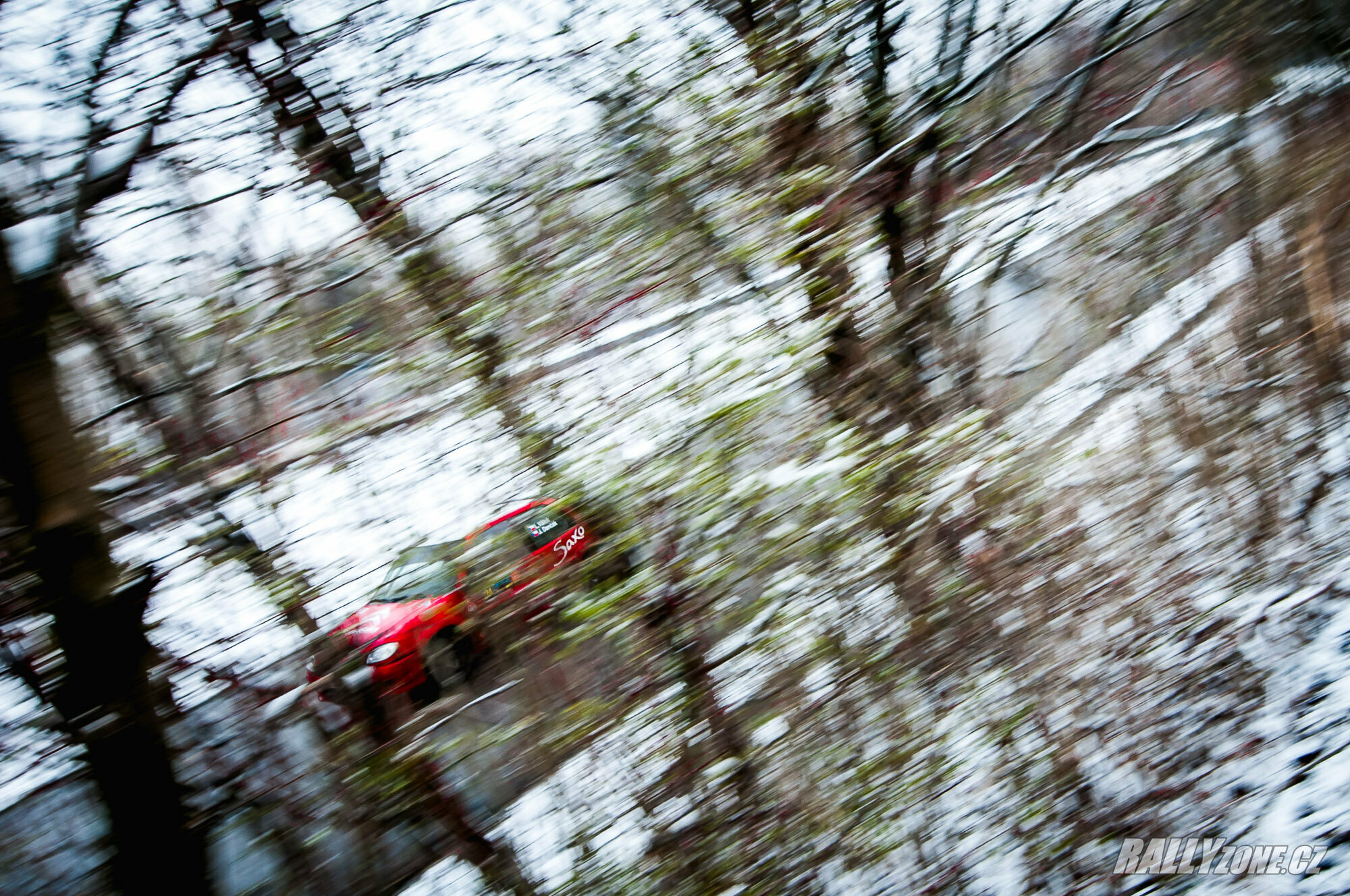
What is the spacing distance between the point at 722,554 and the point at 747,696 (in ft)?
1.46

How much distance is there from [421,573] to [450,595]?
0.33 feet

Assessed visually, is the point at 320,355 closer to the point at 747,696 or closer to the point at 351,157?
the point at 351,157

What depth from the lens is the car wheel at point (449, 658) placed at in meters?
1.87

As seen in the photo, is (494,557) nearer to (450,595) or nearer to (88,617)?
(450,595)

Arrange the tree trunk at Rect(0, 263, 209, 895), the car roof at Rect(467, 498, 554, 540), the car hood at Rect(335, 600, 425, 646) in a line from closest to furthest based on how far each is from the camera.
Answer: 1. the tree trunk at Rect(0, 263, 209, 895)
2. the car hood at Rect(335, 600, 425, 646)
3. the car roof at Rect(467, 498, 554, 540)

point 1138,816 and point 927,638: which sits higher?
point 927,638

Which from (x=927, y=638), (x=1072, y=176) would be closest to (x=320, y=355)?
(x=927, y=638)

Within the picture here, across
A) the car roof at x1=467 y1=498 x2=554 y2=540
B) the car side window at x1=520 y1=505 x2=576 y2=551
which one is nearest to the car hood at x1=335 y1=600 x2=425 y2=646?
the car roof at x1=467 y1=498 x2=554 y2=540

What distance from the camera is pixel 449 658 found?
1902 mm

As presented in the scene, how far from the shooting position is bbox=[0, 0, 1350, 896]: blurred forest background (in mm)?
1653

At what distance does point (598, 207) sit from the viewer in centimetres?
216

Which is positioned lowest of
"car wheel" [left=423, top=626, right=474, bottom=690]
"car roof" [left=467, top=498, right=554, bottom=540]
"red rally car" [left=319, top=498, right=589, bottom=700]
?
"car wheel" [left=423, top=626, right=474, bottom=690]

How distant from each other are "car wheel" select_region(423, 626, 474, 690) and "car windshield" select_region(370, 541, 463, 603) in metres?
0.13

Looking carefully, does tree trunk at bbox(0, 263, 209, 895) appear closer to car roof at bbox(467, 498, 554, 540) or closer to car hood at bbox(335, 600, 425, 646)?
car hood at bbox(335, 600, 425, 646)
